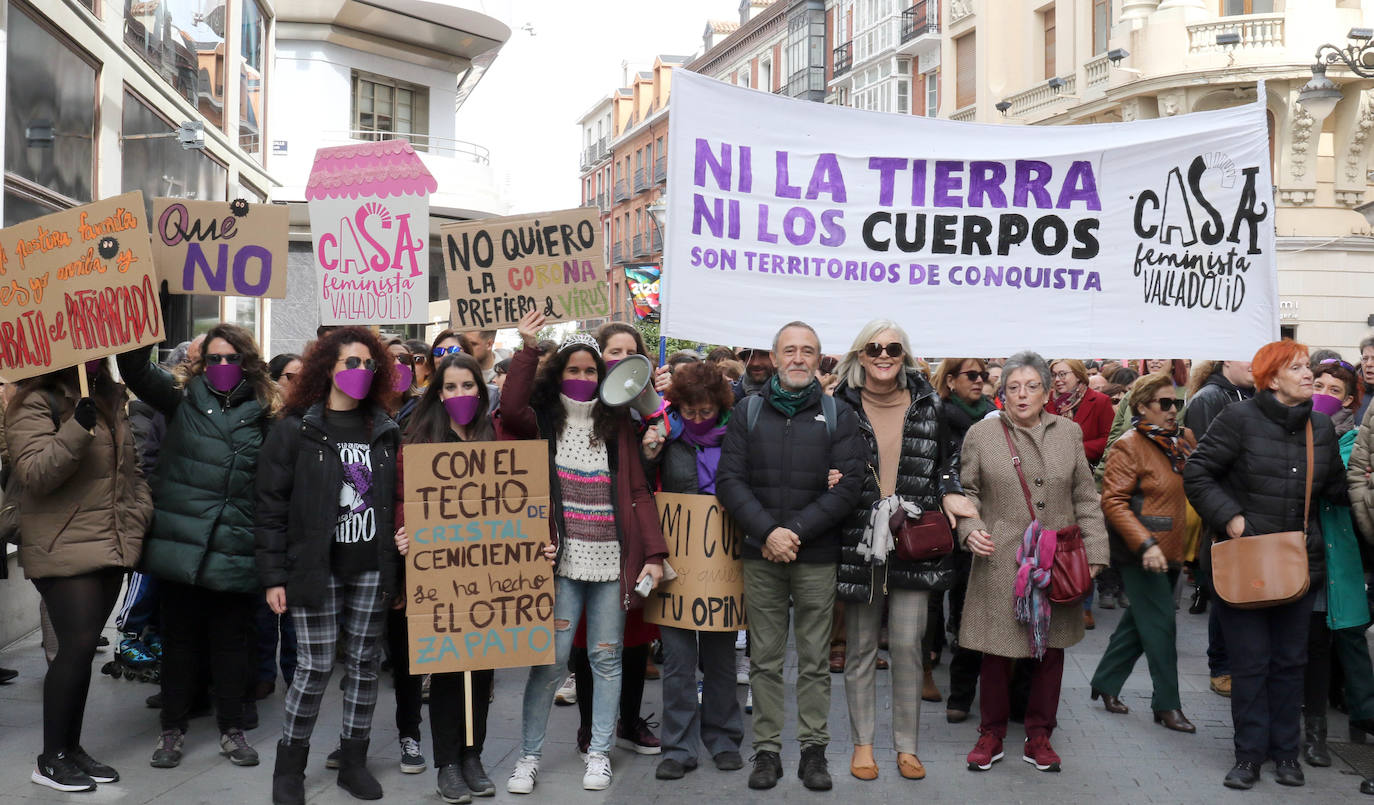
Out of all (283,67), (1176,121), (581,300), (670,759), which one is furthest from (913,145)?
(283,67)

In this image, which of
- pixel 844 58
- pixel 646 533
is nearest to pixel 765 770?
pixel 646 533

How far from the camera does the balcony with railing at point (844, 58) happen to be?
46719 mm

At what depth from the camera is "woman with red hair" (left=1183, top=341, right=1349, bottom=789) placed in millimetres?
6008

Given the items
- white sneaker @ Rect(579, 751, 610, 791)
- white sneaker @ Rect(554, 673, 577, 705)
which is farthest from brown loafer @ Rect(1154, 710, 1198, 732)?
white sneaker @ Rect(554, 673, 577, 705)

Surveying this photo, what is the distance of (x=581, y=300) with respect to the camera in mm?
6824

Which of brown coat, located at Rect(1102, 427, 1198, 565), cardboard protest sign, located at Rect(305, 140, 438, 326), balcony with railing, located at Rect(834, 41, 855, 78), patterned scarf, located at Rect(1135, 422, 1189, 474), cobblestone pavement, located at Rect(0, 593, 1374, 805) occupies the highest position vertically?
balcony with railing, located at Rect(834, 41, 855, 78)

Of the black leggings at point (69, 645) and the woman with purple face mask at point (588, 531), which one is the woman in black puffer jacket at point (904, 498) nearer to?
the woman with purple face mask at point (588, 531)

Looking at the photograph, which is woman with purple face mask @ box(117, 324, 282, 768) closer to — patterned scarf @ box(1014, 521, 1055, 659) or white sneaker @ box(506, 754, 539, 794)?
white sneaker @ box(506, 754, 539, 794)

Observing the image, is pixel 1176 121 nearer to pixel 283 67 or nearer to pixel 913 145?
pixel 913 145

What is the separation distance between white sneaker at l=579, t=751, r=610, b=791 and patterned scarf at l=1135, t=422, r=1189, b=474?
11.0ft

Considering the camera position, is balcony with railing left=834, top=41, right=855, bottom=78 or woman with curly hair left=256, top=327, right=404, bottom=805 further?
balcony with railing left=834, top=41, right=855, bottom=78

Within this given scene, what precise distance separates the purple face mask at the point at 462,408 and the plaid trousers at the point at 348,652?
0.77m

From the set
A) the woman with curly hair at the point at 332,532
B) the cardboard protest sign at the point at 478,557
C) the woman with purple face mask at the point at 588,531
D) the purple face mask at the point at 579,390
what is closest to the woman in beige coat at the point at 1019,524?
the woman with purple face mask at the point at 588,531

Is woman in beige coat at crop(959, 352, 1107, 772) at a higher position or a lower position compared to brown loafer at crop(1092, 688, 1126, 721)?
higher
